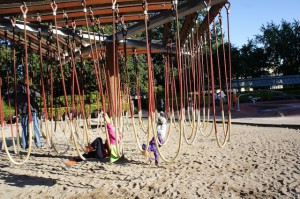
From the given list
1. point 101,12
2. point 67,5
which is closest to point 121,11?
point 101,12

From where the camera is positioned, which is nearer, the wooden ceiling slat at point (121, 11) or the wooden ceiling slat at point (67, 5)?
the wooden ceiling slat at point (67, 5)

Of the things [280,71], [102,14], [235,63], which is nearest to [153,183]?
[102,14]

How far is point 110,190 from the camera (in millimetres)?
4203

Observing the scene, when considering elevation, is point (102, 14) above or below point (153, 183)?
above

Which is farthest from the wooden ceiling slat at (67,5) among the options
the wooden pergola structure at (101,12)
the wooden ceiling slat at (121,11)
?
the wooden ceiling slat at (121,11)

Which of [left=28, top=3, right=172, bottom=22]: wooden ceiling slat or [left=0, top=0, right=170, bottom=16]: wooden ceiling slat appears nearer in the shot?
[left=0, top=0, right=170, bottom=16]: wooden ceiling slat

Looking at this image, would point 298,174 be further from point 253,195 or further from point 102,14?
point 102,14

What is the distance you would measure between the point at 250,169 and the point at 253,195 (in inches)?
49.8

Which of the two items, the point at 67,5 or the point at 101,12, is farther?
the point at 101,12

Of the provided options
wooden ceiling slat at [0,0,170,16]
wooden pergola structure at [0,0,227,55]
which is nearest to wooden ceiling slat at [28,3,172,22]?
wooden pergola structure at [0,0,227,55]

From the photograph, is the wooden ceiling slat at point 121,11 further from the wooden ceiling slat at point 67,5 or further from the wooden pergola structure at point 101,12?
the wooden ceiling slat at point 67,5

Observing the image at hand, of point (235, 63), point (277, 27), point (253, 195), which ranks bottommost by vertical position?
point (253, 195)

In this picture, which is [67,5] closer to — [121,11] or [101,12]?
[101,12]

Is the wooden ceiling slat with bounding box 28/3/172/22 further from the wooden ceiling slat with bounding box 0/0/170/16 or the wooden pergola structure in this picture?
the wooden ceiling slat with bounding box 0/0/170/16
